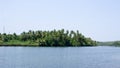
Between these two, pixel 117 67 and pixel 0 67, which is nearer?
pixel 0 67

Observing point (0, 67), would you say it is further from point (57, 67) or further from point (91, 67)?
point (91, 67)

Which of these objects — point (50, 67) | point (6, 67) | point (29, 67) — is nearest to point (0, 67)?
point (6, 67)

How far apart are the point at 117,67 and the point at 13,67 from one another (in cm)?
2231

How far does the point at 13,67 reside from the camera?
188 feet

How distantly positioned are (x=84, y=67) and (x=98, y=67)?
9.80 feet

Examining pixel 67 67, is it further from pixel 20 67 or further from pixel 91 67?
pixel 20 67

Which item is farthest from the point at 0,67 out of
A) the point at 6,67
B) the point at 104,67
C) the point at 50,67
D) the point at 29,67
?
the point at 104,67

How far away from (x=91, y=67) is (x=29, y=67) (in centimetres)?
1304

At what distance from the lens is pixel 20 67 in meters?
56.8

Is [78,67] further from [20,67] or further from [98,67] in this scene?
[20,67]

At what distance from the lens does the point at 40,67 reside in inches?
2265

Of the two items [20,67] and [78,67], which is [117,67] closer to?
[78,67]

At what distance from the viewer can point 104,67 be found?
59.0 m

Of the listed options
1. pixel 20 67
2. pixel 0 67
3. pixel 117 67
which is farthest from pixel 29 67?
pixel 117 67
